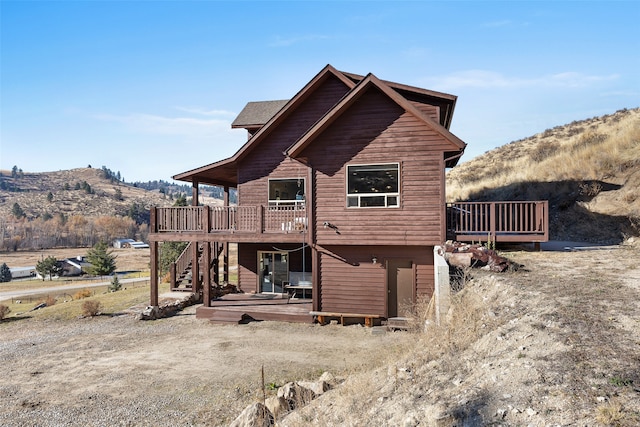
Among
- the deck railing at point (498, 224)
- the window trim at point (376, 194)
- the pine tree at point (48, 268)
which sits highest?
the window trim at point (376, 194)

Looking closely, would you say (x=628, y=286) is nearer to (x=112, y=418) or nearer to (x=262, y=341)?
(x=262, y=341)

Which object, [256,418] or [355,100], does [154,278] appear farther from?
[256,418]

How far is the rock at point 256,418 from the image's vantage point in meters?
6.70

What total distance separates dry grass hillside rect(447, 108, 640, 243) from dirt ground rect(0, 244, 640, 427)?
5758 millimetres

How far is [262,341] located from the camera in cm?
1248

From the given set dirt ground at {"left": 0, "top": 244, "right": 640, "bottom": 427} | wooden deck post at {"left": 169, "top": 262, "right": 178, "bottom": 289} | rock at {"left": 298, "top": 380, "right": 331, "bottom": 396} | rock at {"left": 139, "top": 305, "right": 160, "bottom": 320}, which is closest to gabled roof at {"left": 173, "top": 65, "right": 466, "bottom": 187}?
wooden deck post at {"left": 169, "top": 262, "right": 178, "bottom": 289}

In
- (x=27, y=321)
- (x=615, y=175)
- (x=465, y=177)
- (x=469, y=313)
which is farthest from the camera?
(x=465, y=177)

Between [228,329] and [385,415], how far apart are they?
1014cm

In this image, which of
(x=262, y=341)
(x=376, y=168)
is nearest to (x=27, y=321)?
(x=262, y=341)

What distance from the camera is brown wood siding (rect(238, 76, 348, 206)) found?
1722 cm

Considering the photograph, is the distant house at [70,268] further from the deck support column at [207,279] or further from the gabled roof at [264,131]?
the deck support column at [207,279]

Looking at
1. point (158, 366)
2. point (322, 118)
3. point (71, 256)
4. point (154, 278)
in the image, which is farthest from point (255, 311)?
point (71, 256)

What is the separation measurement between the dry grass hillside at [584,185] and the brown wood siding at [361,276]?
26.9ft

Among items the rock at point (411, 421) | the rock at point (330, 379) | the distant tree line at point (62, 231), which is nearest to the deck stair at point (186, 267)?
the rock at point (330, 379)
